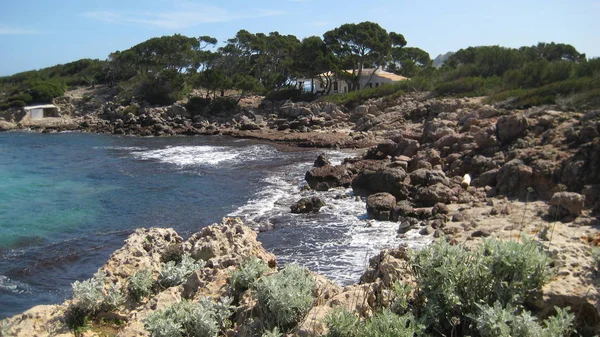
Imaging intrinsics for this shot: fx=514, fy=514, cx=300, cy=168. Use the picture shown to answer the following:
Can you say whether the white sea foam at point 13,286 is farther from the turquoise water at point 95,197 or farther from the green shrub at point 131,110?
the green shrub at point 131,110

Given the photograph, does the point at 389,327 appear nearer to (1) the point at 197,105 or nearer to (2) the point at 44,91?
(1) the point at 197,105

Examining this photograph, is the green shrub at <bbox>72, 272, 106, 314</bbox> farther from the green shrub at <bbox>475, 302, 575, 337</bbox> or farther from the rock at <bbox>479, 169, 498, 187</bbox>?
the rock at <bbox>479, 169, 498, 187</bbox>

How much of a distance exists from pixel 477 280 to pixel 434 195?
1328cm

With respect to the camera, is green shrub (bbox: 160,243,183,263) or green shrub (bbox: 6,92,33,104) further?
green shrub (bbox: 6,92,33,104)

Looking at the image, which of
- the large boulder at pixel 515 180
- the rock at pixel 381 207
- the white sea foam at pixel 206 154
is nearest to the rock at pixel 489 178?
the large boulder at pixel 515 180

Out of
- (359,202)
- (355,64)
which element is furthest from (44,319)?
(355,64)

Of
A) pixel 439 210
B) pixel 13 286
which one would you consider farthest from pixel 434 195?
pixel 13 286

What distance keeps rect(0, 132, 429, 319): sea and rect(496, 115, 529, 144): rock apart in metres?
7.13

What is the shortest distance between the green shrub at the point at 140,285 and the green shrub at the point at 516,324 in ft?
15.6

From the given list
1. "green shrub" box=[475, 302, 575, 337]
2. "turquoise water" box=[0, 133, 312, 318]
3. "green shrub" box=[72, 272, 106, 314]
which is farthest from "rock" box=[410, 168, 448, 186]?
"green shrub" box=[475, 302, 575, 337]

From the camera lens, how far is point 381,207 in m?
18.0

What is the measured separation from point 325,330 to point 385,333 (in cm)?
87

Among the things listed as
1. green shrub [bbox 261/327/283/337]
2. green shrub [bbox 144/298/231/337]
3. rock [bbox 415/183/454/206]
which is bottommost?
rock [bbox 415/183/454/206]

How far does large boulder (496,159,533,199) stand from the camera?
704 inches
